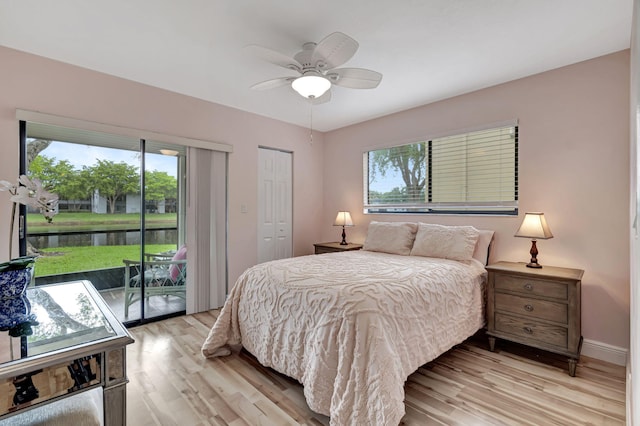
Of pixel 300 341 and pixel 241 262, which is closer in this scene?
pixel 300 341

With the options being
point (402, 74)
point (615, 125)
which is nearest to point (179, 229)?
point (402, 74)

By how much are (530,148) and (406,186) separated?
1393 mm

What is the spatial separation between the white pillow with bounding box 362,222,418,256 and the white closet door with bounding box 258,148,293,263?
4.55 ft

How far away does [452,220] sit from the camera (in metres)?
3.36

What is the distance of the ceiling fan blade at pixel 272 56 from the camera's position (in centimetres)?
187

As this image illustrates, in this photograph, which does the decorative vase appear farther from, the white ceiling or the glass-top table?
the white ceiling

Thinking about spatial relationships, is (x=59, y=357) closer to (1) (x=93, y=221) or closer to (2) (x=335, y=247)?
(1) (x=93, y=221)

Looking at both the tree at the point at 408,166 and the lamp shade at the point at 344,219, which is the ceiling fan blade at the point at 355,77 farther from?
the lamp shade at the point at 344,219

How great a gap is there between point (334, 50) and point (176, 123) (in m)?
2.17

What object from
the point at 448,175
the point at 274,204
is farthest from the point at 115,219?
the point at 448,175

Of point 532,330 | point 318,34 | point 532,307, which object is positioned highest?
point 318,34

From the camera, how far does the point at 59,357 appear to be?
87 cm

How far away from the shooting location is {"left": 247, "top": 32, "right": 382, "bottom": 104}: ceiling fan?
195 centimetres

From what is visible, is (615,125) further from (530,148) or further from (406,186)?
(406,186)
